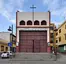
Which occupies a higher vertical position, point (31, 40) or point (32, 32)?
point (32, 32)

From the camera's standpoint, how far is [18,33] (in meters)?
63.2

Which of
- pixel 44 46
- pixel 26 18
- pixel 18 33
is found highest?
pixel 26 18

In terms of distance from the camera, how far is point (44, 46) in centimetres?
6369

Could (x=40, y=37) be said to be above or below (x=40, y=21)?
below

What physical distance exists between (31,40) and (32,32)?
2.53 m

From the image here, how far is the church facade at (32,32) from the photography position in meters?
63.5

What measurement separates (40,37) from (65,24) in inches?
347

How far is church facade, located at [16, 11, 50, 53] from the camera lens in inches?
2500

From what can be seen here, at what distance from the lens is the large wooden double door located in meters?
63.6

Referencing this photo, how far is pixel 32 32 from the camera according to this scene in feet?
210

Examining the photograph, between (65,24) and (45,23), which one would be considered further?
(45,23)

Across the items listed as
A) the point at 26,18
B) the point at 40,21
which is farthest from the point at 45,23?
the point at 26,18

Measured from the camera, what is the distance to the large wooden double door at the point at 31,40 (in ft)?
209

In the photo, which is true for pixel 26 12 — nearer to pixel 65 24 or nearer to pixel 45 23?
pixel 45 23
